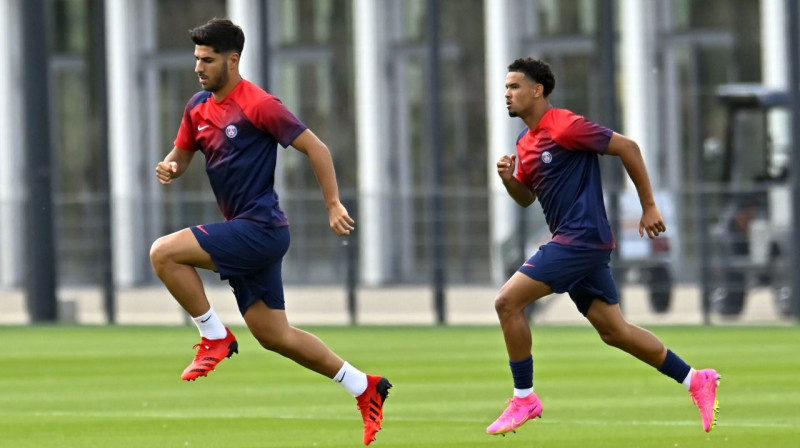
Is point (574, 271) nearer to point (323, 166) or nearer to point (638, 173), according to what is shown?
point (638, 173)

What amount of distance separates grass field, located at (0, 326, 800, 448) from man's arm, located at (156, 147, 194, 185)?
4.66 feet

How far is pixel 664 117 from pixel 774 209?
8498 mm

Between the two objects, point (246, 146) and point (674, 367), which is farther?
point (674, 367)

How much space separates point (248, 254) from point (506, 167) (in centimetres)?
132

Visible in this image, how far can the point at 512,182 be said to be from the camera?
8844 millimetres

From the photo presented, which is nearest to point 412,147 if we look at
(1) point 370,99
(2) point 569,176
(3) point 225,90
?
(1) point 370,99

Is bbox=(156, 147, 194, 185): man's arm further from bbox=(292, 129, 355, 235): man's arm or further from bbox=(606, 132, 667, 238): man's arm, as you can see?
bbox=(606, 132, 667, 238): man's arm

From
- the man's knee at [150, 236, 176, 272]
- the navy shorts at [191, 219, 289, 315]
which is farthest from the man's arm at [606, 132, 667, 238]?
the man's knee at [150, 236, 176, 272]

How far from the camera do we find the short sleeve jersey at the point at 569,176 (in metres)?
8.67

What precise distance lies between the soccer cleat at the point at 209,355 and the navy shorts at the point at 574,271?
1.44m

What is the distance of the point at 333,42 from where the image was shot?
32.5 meters

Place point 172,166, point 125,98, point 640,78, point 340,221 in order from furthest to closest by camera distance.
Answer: point 125,98 < point 640,78 < point 172,166 < point 340,221

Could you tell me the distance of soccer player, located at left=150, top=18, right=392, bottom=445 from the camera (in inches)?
327

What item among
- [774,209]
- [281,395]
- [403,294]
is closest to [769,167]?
[774,209]
